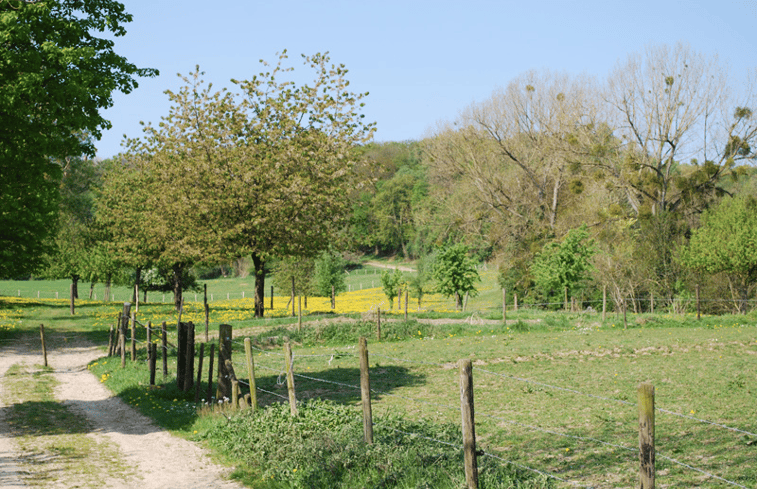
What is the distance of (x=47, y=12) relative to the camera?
12.5 m

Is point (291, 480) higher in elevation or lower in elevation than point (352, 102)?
lower

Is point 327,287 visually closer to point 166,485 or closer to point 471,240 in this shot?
point 471,240

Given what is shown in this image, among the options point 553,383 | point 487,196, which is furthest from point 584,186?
point 553,383

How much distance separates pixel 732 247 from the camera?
116 ft

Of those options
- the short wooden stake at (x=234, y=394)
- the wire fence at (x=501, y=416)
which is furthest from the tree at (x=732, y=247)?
the short wooden stake at (x=234, y=394)

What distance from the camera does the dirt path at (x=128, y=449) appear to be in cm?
860

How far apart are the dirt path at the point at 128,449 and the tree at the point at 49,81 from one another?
5.05 m

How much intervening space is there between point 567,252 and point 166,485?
31.7 meters

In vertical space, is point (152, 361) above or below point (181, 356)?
below

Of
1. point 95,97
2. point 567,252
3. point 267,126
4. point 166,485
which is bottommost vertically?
point 166,485

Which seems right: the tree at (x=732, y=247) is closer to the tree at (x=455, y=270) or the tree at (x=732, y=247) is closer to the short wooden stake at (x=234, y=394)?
the tree at (x=455, y=270)

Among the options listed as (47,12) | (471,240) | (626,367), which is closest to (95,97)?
(47,12)

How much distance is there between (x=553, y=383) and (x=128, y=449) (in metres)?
9.38

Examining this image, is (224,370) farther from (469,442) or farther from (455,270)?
(455,270)
